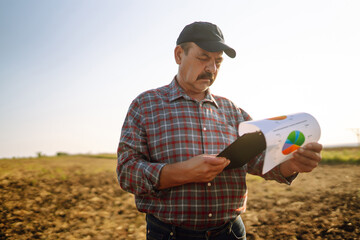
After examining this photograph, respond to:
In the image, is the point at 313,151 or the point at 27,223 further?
the point at 27,223

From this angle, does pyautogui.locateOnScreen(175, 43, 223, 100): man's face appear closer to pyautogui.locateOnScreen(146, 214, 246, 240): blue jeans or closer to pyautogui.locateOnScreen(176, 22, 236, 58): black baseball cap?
pyautogui.locateOnScreen(176, 22, 236, 58): black baseball cap

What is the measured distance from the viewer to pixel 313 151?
1.61 m

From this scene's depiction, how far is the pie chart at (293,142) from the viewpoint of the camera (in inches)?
58.4

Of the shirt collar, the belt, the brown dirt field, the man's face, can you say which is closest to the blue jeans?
the belt

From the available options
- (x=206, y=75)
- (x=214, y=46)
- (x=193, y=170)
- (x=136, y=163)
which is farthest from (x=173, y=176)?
(x=214, y=46)

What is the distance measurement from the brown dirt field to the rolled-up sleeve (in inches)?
81.8

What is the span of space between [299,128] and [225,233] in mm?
917

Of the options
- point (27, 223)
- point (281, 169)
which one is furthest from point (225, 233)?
point (27, 223)

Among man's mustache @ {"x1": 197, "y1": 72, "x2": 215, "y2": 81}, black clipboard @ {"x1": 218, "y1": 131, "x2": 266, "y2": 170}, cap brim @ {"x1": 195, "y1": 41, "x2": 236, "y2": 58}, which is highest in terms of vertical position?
cap brim @ {"x1": 195, "y1": 41, "x2": 236, "y2": 58}

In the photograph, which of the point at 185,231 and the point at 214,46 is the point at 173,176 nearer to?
the point at 185,231

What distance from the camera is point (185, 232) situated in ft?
5.38

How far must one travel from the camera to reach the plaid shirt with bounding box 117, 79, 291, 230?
160cm

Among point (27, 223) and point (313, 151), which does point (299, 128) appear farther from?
point (27, 223)

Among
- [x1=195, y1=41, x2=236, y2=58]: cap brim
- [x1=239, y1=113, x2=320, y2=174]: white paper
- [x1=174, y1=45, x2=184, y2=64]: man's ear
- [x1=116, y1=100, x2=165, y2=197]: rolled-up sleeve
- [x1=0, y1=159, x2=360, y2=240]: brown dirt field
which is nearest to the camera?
[x1=239, y1=113, x2=320, y2=174]: white paper
